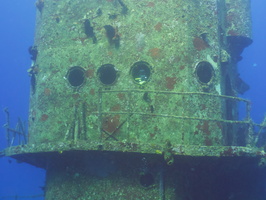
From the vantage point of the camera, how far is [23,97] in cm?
9719

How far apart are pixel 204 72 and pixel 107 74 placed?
2.85 metres

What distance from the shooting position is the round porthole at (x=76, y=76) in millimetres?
8281

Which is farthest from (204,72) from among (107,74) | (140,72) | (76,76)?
(76,76)

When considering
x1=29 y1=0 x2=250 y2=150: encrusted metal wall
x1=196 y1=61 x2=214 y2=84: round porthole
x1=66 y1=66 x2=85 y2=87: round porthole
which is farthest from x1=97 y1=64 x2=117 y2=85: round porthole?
x1=196 y1=61 x2=214 y2=84: round porthole

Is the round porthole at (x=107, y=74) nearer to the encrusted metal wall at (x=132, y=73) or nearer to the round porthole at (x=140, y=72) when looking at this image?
the encrusted metal wall at (x=132, y=73)

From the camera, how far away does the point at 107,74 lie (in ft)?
27.0

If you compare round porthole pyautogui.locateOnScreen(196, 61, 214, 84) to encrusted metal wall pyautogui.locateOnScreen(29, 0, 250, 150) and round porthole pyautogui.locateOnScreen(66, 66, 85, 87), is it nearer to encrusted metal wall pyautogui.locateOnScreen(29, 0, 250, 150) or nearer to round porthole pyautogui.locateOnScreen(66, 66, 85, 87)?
encrusted metal wall pyautogui.locateOnScreen(29, 0, 250, 150)

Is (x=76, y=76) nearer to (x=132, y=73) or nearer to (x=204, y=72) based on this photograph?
(x=132, y=73)

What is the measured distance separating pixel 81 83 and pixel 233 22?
6.82 metres

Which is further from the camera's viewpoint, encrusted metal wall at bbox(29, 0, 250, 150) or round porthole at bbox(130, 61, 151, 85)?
round porthole at bbox(130, 61, 151, 85)

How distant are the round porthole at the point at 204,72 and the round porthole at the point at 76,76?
3365 mm

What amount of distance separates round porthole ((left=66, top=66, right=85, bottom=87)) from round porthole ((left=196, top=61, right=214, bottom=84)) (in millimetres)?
3365

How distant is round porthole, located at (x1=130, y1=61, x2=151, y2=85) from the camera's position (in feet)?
25.2

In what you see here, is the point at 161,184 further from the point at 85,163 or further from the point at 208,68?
the point at 208,68
